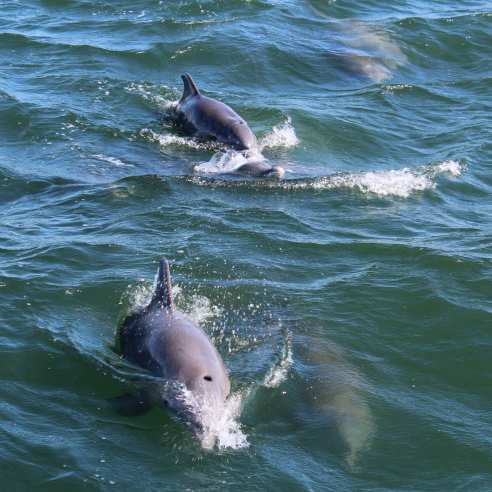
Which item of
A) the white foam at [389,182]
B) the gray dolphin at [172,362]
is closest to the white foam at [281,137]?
the white foam at [389,182]

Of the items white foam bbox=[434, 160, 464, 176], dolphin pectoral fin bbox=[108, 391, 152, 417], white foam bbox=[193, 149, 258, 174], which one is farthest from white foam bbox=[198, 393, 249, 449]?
white foam bbox=[434, 160, 464, 176]

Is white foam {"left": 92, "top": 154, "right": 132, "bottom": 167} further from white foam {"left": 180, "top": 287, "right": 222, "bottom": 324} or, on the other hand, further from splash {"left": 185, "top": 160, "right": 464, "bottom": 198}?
white foam {"left": 180, "top": 287, "right": 222, "bottom": 324}

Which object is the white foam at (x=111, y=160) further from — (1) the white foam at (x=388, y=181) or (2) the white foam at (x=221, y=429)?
(2) the white foam at (x=221, y=429)

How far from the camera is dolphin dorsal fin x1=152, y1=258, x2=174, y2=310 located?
1163 cm

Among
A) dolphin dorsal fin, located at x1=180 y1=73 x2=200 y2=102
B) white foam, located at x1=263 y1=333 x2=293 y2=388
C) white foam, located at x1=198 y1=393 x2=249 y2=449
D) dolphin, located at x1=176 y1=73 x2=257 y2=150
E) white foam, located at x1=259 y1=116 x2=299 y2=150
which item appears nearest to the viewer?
white foam, located at x1=198 y1=393 x2=249 y2=449

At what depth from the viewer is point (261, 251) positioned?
49.6ft

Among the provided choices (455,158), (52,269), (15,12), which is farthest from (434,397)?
(15,12)

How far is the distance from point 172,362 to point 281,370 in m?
1.69

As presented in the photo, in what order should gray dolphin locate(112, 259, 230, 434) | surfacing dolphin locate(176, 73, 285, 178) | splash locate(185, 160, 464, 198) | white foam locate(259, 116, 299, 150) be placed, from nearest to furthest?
gray dolphin locate(112, 259, 230, 434) → splash locate(185, 160, 464, 198) → surfacing dolphin locate(176, 73, 285, 178) → white foam locate(259, 116, 299, 150)

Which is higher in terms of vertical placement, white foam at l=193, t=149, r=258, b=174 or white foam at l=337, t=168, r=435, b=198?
white foam at l=193, t=149, r=258, b=174

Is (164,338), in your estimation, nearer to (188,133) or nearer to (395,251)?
(395,251)

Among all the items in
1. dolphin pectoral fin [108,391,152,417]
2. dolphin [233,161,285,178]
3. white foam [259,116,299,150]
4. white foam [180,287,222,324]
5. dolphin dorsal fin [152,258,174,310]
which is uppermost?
dolphin dorsal fin [152,258,174,310]

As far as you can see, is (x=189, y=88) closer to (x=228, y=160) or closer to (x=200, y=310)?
(x=228, y=160)

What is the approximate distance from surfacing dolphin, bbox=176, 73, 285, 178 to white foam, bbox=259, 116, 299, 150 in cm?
79
